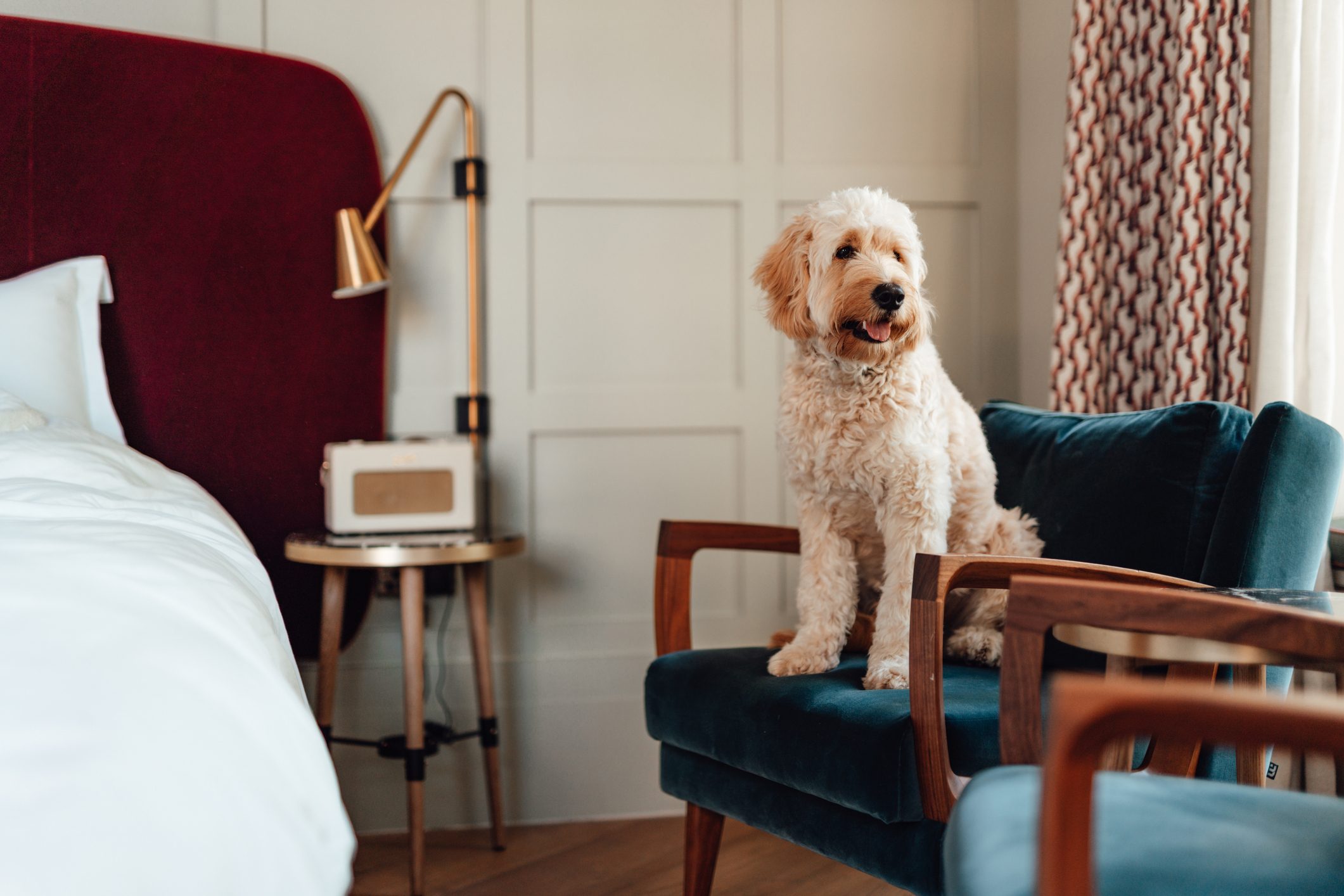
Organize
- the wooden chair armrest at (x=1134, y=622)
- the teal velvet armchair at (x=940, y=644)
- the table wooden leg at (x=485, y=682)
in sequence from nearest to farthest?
1. the wooden chair armrest at (x=1134, y=622)
2. the teal velvet armchair at (x=940, y=644)
3. the table wooden leg at (x=485, y=682)

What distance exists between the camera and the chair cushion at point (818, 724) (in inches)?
54.5

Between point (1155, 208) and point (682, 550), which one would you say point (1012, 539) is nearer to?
point (682, 550)

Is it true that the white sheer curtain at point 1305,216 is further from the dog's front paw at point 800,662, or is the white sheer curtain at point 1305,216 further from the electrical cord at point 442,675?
the electrical cord at point 442,675

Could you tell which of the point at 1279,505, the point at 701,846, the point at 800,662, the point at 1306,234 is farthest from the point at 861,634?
the point at 1306,234

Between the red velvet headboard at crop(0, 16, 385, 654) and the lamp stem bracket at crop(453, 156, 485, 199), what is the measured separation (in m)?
0.21

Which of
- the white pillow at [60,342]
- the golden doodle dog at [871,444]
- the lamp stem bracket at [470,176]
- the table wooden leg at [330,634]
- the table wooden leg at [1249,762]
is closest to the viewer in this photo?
the table wooden leg at [1249,762]

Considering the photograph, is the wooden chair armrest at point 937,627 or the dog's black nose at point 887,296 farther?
the dog's black nose at point 887,296

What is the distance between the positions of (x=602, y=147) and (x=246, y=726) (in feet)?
6.95

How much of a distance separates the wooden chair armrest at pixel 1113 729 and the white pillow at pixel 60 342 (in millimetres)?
2107

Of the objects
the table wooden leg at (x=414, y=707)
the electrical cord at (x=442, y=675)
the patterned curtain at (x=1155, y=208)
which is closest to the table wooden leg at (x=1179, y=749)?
the patterned curtain at (x=1155, y=208)

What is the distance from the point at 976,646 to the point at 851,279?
663 mm

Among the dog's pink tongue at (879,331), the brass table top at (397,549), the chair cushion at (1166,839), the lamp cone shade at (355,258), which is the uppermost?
the lamp cone shade at (355,258)

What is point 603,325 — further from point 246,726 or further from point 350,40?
point 246,726

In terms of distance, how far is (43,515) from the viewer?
56.2 inches
